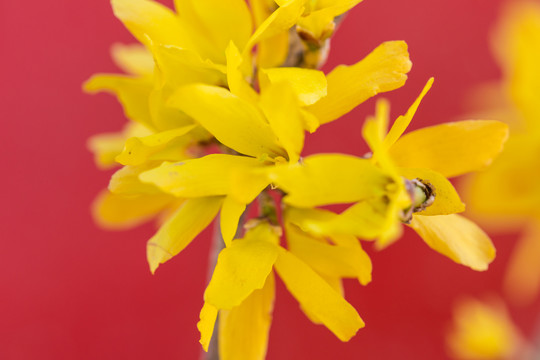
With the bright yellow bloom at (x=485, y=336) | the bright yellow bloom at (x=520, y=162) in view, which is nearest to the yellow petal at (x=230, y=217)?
the bright yellow bloom at (x=520, y=162)

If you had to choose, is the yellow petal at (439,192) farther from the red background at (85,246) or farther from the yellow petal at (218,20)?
the red background at (85,246)

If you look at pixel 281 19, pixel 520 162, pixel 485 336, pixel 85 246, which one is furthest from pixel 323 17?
pixel 85 246

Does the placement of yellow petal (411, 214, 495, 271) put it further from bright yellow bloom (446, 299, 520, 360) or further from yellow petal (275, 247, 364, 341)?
bright yellow bloom (446, 299, 520, 360)

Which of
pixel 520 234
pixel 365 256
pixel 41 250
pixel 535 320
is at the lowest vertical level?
pixel 535 320

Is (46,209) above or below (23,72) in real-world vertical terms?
below

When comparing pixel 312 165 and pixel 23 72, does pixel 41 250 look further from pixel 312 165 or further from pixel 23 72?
pixel 312 165

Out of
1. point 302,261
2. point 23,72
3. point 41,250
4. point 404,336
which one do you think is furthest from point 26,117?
point 302,261
